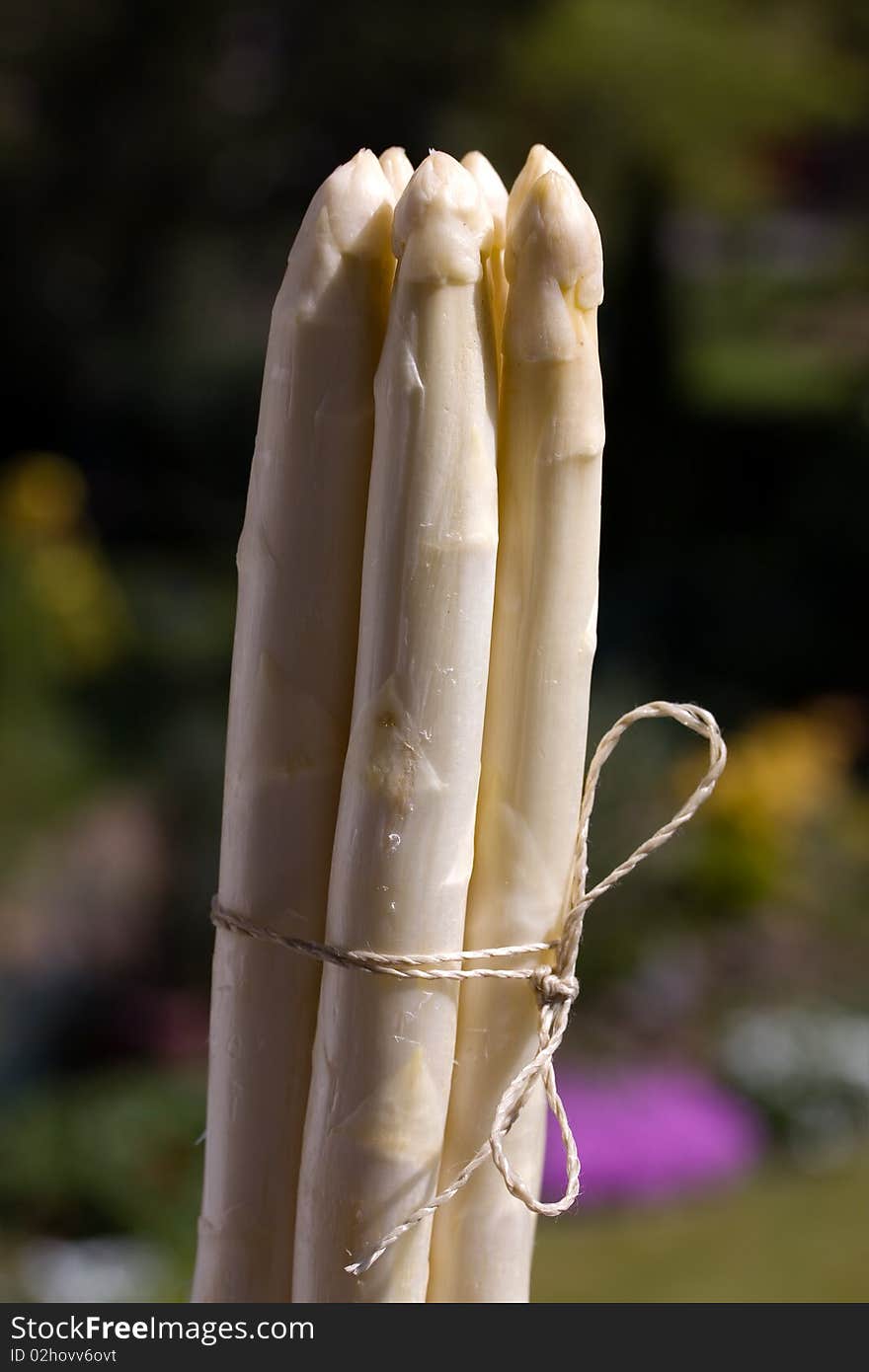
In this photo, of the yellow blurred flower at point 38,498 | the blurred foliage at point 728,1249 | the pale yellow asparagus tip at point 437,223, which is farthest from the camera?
the yellow blurred flower at point 38,498

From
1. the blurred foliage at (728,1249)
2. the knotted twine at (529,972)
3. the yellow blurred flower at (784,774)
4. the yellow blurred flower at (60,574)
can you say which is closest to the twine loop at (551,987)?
the knotted twine at (529,972)

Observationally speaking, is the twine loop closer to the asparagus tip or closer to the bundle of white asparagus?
the bundle of white asparagus

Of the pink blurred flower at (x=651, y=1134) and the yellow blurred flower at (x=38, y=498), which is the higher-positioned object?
the yellow blurred flower at (x=38, y=498)

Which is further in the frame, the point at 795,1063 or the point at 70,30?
the point at 70,30

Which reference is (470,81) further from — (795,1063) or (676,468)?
(795,1063)

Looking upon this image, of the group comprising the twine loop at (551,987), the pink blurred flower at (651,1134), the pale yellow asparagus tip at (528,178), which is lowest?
the pink blurred flower at (651,1134)

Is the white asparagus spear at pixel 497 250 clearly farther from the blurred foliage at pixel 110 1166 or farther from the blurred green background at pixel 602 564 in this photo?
the blurred foliage at pixel 110 1166

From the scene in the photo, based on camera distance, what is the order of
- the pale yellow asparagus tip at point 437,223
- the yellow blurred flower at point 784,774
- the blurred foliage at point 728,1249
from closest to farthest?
1. the pale yellow asparagus tip at point 437,223
2. the blurred foliage at point 728,1249
3. the yellow blurred flower at point 784,774

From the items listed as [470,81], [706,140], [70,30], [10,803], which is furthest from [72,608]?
[706,140]
